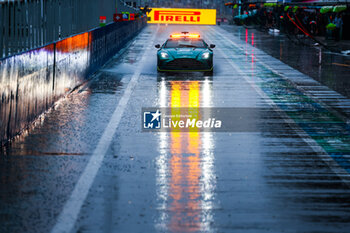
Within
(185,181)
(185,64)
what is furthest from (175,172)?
(185,64)

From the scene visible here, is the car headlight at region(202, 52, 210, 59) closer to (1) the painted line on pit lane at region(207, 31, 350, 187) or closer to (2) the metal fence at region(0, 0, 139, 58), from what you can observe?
(2) the metal fence at region(0, 0, 139, 58)

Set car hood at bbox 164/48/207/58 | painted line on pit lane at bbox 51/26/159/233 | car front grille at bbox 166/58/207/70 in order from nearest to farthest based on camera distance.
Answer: painted line on pit lane at bbox 51/26/159/233, car front grille at bbox 166/58/207/70, car hood at bbox 164/48/207/58

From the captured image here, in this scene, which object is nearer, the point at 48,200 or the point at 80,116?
the point at 48,200

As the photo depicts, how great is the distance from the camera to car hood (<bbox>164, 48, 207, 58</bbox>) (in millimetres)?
24361

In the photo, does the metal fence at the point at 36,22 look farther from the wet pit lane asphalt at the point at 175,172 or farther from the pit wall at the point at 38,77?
the wet pit lane asphalt at the point at 175,172

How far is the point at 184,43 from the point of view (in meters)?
26.3

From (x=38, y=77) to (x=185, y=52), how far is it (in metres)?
10.6

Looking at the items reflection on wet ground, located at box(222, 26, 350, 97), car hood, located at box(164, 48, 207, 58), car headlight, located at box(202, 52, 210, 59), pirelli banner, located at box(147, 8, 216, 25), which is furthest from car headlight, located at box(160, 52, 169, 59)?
pirelli banner, located at box(147, 8, 216, 25)

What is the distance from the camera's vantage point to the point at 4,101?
1168 centimetres

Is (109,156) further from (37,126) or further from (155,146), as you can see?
(37,126)

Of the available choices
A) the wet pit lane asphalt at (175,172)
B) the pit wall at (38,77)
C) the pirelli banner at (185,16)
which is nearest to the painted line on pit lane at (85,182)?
the wet pit lane asphalt at (175,172)

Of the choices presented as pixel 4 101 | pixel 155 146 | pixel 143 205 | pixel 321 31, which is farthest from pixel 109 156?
pixel 321 31

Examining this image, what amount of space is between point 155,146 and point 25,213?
4.30 metres

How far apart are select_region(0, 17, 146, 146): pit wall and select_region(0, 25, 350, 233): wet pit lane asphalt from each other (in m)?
0.31
